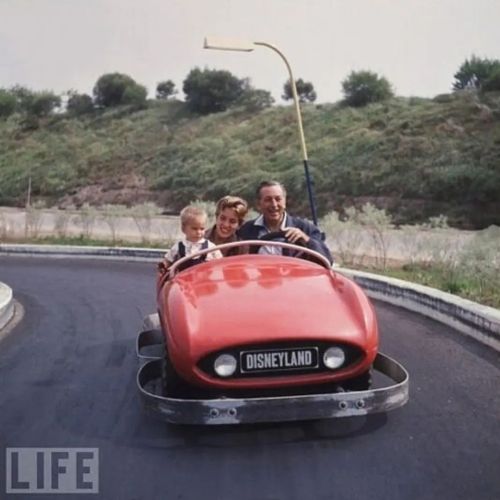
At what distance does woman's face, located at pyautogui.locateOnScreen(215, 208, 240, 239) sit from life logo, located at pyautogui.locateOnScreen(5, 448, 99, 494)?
195 centimetres

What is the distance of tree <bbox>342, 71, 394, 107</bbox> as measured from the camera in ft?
131

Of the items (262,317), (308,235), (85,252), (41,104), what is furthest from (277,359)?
(41,104)

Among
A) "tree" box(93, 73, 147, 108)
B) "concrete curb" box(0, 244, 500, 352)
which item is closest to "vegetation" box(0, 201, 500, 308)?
"concrete curb" box(0, 244, 500, 352)

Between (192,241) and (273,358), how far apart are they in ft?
5.09

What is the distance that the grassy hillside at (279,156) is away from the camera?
2575 centimetres

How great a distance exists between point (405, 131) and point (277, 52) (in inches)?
836

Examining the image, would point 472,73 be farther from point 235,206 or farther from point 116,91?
point 235,206

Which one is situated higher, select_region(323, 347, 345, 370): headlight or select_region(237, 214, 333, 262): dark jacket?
select_region(237, 214, 333, 262): dark jacket

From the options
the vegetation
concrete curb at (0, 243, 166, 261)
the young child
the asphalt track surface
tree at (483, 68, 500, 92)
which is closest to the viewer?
the asphalt track surface

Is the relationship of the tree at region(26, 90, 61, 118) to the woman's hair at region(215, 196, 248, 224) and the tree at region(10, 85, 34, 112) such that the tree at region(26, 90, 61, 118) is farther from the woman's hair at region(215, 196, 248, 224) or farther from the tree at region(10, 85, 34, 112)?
the woman's hair at region(215, 196, 248, 224)

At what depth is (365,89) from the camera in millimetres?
40188

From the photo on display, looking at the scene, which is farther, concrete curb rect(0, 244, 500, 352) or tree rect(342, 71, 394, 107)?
tree rect(342, 71, 394, 107)

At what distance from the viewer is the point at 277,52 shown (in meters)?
11.7

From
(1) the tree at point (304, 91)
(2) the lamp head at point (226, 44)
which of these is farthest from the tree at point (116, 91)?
(2) the lamp head at point (226, 44)
